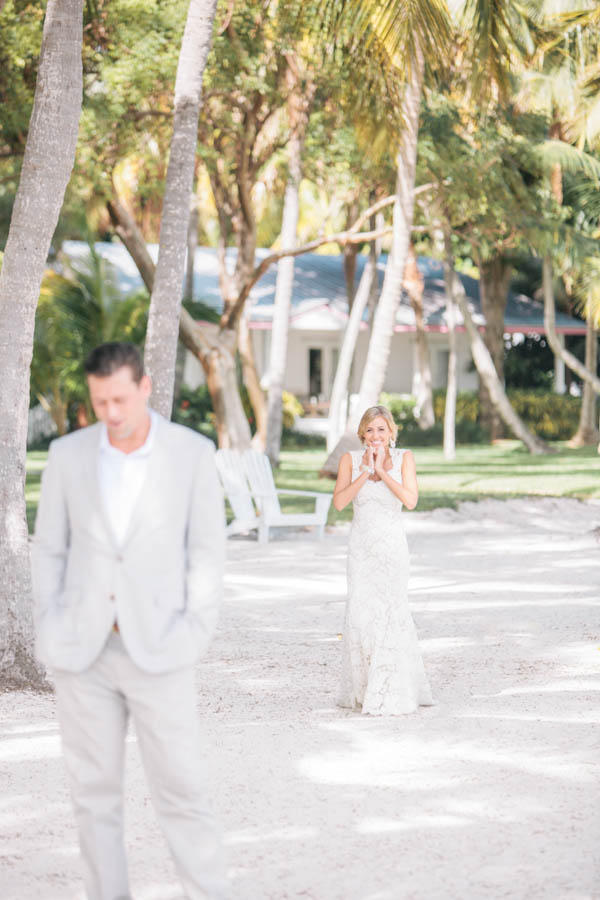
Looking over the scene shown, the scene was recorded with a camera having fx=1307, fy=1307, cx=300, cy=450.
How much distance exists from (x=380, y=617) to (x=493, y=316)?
28.9 metres

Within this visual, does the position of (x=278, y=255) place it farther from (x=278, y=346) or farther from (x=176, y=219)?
(x=176, y=219)

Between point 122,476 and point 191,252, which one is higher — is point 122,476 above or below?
below

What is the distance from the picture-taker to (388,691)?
6793 mm

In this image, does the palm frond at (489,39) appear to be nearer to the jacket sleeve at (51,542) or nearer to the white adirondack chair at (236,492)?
the white adirondack chair at (236,492)

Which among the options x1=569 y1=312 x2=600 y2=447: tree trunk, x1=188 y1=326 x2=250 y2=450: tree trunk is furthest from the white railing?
x1=569 y1=312 x2=600 y2=447: tree trunk

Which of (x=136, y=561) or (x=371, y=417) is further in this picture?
(x=371, y=417)

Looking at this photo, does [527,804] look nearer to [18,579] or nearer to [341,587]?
[18,579]

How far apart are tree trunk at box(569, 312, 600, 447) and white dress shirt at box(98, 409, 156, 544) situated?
1190 inches

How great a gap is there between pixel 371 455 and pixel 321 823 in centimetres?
236

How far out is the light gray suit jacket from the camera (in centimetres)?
367

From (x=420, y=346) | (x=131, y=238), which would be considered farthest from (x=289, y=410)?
(x=131, y=238)

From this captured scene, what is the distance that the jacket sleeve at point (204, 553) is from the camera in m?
3.69

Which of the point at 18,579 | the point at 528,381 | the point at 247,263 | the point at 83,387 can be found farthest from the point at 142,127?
the point at 528,381

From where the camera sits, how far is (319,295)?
38281 millimetres
